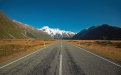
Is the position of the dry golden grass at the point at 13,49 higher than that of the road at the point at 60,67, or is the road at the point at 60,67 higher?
the dry golden grass at the point at 13,49

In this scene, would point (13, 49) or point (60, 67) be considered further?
point (13, 49)

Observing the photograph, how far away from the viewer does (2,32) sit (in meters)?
125

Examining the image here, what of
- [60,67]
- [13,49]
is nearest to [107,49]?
[60,67]

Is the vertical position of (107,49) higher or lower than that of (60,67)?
lower

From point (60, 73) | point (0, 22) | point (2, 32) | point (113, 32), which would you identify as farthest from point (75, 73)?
point (113, 32)

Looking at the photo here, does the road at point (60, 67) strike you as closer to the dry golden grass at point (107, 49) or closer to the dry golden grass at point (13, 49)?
the dry golden grass at point (107, 49)

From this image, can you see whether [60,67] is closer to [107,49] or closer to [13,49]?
[13,49]

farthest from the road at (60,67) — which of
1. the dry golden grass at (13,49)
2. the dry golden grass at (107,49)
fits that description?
the dry golden grass at (13,49)

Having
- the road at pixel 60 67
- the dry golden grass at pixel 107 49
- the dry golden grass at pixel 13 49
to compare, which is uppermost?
the dry golden grass at pixel 13 49

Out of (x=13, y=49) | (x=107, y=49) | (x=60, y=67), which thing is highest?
(x=13, y=49)

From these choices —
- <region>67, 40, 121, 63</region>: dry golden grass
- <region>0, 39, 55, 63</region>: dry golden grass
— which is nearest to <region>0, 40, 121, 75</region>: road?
<region>67, 40, 121, 63</region>: dry golden grass

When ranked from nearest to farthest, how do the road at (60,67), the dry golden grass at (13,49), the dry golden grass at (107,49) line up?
1. the road at (60,67)
2. the dry golden grass at (107,49)
3. the dry golden grass at (13,49)

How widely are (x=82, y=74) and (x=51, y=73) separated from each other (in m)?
1.77

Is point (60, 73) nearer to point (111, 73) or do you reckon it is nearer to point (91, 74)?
point (91, 74)
